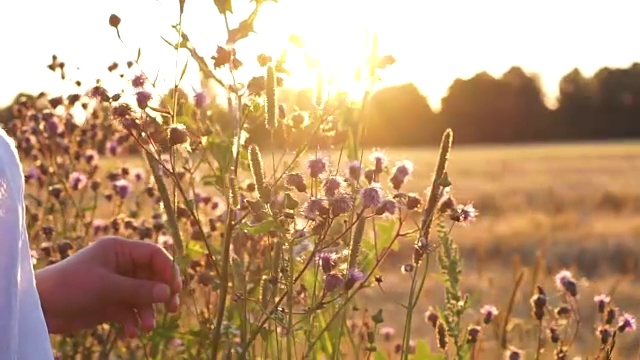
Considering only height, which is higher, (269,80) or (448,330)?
(269,80)

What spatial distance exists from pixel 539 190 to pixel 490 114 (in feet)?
146

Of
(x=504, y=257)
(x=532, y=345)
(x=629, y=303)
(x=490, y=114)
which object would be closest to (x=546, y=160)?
(x=490, y=114)

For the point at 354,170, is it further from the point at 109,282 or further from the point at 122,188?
the point at 122,188

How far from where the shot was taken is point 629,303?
256 inches

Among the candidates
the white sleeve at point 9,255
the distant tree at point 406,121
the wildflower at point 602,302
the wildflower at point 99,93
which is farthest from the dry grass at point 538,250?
the distant tree at point 406,121

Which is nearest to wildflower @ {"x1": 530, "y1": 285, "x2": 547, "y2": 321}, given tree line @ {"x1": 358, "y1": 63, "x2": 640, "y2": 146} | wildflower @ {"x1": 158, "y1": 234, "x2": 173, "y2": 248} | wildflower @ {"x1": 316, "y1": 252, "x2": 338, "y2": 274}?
wildflower @ {"x1": 316, "y1": 252, "x2": 338, "y2": 274}

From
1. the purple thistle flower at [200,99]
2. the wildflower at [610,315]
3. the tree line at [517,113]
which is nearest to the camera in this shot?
the purple thistle flower at [200,99]

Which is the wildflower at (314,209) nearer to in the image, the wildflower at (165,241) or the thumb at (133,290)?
the thumb at (133,290)

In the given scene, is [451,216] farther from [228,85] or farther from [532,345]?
[532,345]

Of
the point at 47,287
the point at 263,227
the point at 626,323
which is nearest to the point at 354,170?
the point at 263,227

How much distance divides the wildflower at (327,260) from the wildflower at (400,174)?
25cm

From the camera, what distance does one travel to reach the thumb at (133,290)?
6.26ft

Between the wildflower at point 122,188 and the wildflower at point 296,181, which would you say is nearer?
the wildflower at point 296,181

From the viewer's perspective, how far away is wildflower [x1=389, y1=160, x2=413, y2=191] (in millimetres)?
2227
